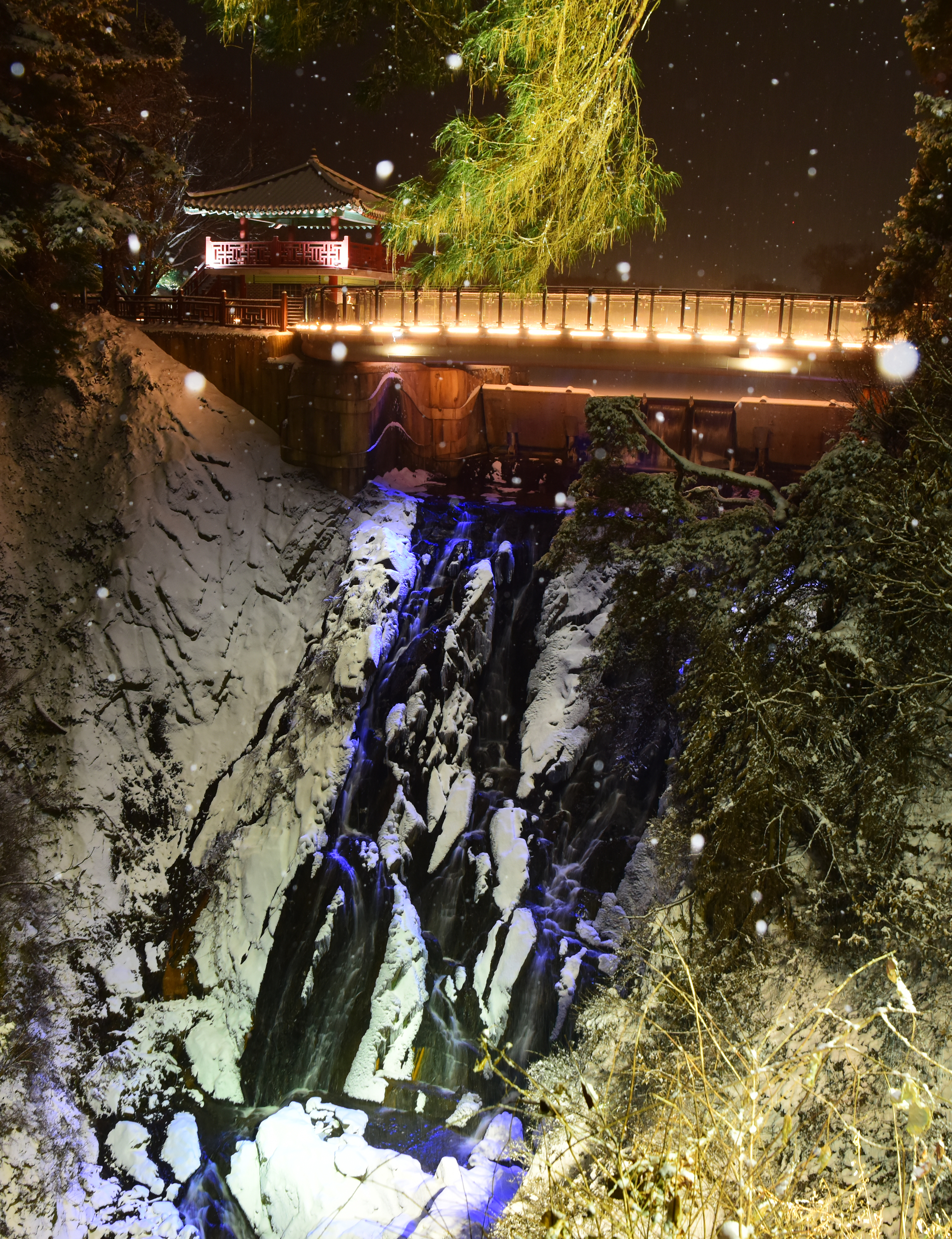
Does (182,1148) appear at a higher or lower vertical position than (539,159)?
lower

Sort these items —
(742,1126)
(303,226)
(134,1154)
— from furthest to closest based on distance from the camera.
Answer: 1. (303,226)
2. (134,1154)
3. (742,1126)

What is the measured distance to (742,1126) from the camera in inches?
116

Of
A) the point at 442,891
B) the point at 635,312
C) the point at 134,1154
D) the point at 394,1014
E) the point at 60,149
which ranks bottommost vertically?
the point at 134,1154

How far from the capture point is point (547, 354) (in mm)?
13758

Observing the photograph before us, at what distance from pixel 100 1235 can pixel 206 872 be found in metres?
4.76

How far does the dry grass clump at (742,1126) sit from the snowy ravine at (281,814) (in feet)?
5.41

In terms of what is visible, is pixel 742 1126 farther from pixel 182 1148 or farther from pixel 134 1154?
pixel 134 1154

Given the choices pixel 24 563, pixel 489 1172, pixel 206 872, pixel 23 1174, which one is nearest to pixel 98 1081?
pixel 23 1174

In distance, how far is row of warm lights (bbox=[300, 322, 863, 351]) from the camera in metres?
12.0

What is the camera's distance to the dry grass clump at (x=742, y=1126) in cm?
296

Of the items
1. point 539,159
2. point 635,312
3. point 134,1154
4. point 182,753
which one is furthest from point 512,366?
point 134,1154

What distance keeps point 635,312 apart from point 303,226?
31.5 ft

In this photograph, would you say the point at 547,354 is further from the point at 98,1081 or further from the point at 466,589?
the point at 98,1081

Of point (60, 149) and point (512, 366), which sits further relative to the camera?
point (512, 366)
